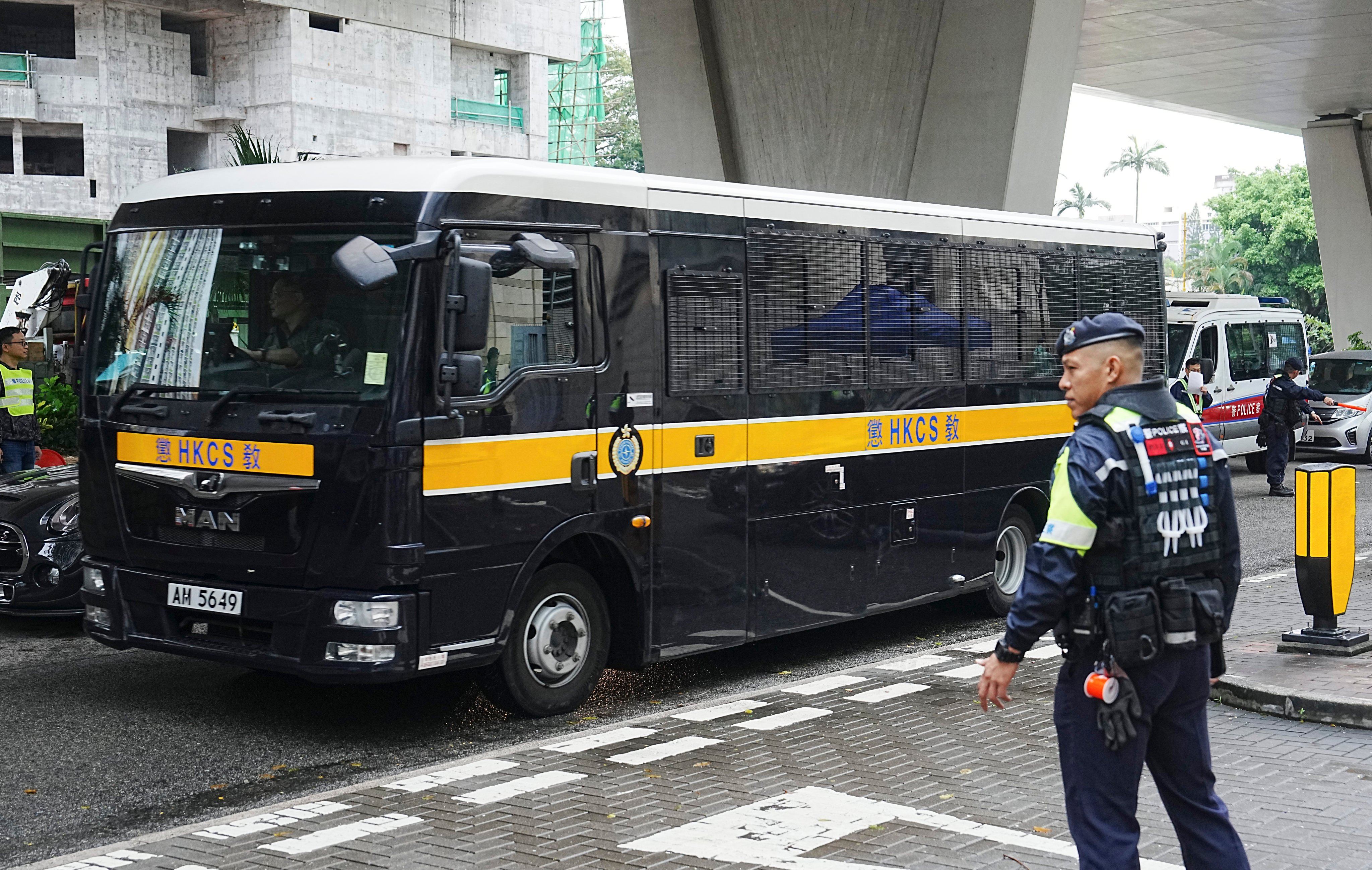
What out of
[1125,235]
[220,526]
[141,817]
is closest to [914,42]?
[1125,235]

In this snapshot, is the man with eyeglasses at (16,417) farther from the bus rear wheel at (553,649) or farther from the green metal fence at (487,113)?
the green metal fence at (487,113)

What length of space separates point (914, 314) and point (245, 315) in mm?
4444

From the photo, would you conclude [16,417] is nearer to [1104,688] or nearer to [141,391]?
[141,391]

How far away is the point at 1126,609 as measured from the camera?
165 inches

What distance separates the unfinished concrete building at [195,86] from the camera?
158 ft

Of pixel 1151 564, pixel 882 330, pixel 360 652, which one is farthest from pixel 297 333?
pixel 1151 564

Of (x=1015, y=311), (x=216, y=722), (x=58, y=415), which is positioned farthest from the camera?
(x=58, y=415)

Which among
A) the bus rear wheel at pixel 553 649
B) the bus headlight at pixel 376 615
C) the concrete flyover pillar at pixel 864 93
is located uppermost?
the concrete flyover pillar at pixel 864 93

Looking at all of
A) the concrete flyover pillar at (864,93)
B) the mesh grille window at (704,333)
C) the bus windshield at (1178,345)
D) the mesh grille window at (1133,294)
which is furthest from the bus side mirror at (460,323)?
the bus windshield at (1178,345)

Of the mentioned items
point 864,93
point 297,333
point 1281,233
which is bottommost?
point 297,333

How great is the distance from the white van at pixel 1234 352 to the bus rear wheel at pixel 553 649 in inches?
579

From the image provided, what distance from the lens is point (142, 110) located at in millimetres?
49281

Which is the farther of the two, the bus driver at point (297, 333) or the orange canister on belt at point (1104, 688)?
the bus driver at point (297, 333)

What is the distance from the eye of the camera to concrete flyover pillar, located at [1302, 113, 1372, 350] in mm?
44594
